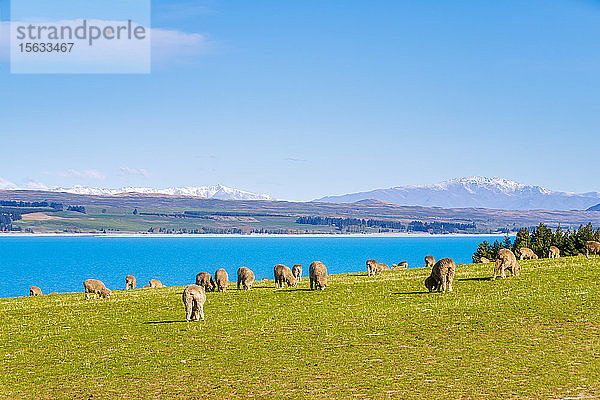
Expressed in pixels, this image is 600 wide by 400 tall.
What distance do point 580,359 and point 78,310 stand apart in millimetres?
31461

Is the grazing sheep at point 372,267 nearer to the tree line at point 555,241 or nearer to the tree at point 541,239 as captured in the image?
the tree line at point 555,241

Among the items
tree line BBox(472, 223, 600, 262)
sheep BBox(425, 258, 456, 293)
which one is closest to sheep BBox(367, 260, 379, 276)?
sheep BBox(425, 258, 456, 293)

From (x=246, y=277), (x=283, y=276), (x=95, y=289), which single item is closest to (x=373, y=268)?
(x=283, y=276)

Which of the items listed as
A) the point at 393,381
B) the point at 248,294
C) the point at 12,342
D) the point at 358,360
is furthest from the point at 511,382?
the point at 248,294

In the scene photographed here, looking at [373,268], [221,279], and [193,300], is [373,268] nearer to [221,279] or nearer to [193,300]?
[221,279]

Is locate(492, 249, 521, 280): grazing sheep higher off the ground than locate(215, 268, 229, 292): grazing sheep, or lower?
higher

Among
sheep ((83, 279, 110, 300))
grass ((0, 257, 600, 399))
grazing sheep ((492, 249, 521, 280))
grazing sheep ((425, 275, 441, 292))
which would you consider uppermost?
grazing sheep ((492, 249, 521, 280))

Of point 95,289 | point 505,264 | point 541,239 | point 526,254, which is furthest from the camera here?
point 541,239

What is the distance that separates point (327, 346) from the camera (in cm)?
2545

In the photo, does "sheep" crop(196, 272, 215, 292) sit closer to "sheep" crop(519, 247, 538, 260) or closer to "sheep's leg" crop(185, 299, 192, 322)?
"sheep's leg" crop(185, 299, 192, 322)

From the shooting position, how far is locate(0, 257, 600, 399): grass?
63.8ft

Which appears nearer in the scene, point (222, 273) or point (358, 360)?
point (358, 360)

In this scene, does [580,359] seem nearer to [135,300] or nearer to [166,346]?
[166,346]

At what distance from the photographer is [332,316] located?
3278cm
